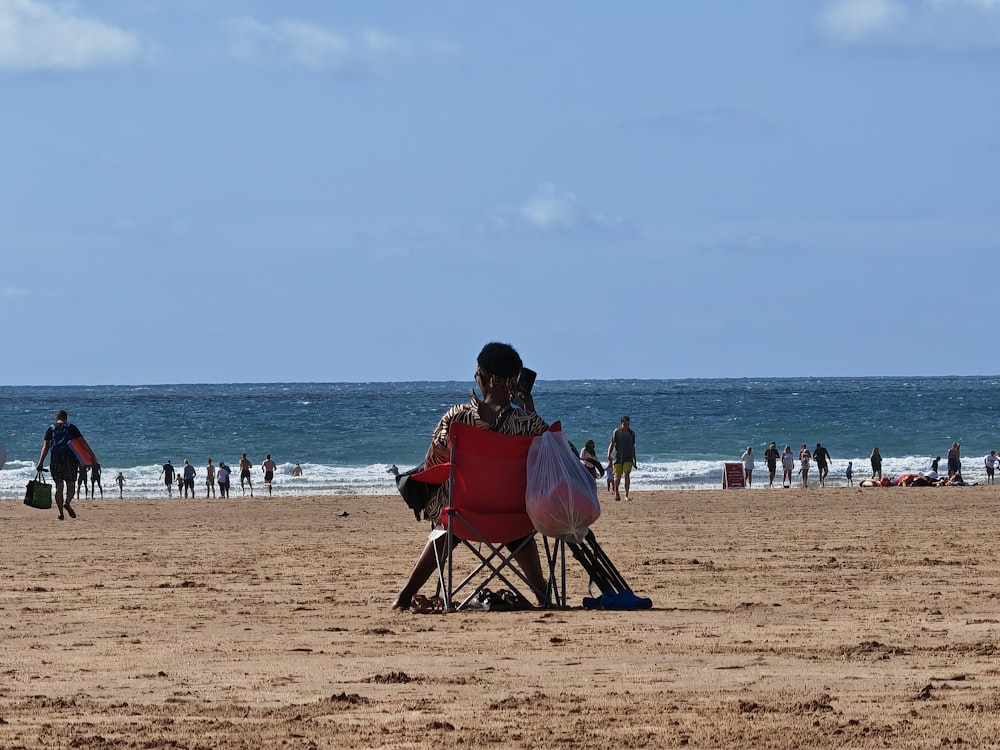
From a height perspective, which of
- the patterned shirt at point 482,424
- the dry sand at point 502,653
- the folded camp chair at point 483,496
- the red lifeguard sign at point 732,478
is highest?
the patterned shirt at point 482,424

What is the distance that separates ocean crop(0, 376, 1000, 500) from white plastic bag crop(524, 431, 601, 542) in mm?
23910

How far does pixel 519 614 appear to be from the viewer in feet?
29.6

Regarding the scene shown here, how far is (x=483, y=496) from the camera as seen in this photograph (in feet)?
30.7

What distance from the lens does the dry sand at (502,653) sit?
5.56 metres

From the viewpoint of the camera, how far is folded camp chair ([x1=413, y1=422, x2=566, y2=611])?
9.20 m

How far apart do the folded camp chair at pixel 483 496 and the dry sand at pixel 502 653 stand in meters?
0.45

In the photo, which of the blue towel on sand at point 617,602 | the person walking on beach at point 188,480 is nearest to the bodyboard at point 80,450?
the blue towel on sand at point 617,602

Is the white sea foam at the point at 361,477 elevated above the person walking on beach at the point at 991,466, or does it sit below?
below

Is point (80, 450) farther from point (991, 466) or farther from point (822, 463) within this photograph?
point (991, 466)

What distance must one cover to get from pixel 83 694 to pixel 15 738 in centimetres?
92

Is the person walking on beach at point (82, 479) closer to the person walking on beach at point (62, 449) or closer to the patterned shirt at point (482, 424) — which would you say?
the person walking on beach at point (62, 449)

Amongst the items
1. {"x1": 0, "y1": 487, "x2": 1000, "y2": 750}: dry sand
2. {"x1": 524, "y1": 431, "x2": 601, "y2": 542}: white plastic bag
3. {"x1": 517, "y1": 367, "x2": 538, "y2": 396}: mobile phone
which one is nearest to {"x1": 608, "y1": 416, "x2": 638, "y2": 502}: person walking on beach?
{"x1": 0, "y1": 487, "x2": 1000, "y2": 750}: dry sand

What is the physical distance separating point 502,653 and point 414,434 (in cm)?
5771

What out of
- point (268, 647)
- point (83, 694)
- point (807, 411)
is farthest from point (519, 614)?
point (807, 411)
